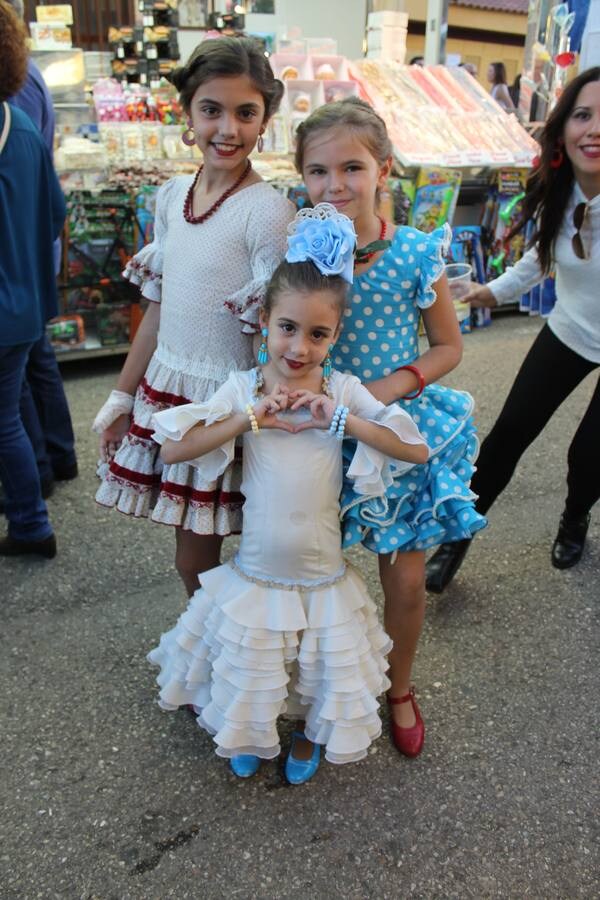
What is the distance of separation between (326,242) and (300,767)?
1257 mm

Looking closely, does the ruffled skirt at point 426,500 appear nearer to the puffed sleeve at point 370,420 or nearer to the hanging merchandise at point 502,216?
the puffed sleeve at point 370,420

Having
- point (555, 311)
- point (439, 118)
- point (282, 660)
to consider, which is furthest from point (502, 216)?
point (282, 660)

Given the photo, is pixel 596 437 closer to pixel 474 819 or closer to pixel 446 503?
pixel 446 503

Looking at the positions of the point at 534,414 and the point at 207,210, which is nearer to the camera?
the point at 207,210

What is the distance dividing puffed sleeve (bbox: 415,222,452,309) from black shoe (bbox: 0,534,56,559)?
1.77 m

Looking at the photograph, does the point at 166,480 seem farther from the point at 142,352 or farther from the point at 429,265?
the point at 429,265

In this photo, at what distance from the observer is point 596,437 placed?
2.66 m

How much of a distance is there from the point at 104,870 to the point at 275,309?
1.26 meters

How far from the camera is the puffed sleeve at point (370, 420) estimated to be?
159 cm

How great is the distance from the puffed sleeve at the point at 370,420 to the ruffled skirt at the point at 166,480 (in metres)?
0.31

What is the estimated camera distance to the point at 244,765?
1.86m

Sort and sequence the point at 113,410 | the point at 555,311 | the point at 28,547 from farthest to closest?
1. the point at 28,547
2. the point at 555,311
3. the point at 113,410

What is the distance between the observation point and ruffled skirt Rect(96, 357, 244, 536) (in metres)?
1.77

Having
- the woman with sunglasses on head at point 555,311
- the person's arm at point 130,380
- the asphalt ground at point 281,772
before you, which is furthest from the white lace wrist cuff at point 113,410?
the woman with sunglasses on head at point 555,311
